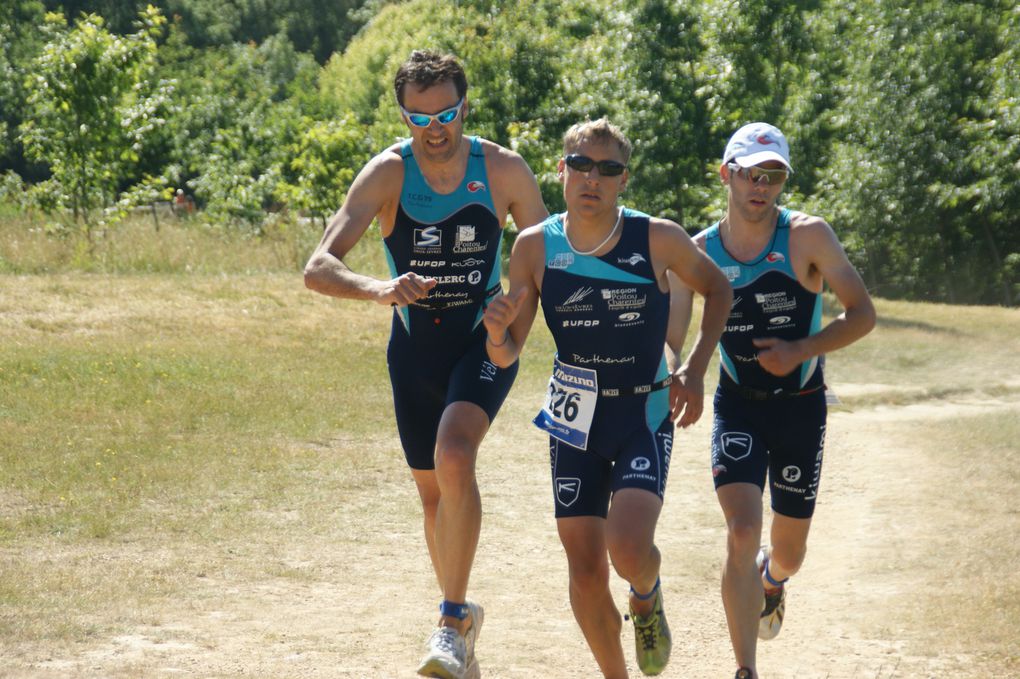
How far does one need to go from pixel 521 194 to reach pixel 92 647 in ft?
9.83

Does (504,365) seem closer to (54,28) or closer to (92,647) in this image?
(92,647)

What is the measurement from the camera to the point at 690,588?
8.12 metres

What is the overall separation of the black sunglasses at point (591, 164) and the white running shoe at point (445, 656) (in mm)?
2037

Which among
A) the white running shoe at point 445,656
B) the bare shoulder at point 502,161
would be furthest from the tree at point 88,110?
the white running shoe at point 445,656

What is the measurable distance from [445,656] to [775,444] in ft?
5.91

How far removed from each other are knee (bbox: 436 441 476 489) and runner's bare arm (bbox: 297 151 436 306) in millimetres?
771

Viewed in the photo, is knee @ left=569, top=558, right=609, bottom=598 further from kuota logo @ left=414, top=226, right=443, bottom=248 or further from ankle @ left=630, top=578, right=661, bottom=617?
kuota logo @ left=414, top=226, right=443, bottom=248

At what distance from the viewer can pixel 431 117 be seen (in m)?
5.68

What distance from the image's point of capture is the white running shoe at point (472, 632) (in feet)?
18.2

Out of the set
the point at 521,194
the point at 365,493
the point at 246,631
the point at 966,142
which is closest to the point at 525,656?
the point at 246,631

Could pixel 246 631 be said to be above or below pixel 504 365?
below

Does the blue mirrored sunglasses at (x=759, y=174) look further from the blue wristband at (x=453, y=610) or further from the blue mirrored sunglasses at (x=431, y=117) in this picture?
the blue wristband at (x=453, y=610)

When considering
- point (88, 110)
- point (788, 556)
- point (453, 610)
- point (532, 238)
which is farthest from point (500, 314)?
point (88, 110)

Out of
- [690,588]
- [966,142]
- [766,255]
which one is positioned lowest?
[690,588]
